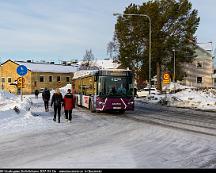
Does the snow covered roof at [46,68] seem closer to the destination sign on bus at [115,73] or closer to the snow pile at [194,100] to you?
the snow pile at [194,100]

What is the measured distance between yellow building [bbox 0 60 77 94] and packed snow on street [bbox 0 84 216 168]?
82125mm

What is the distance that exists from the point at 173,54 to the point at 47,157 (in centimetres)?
5244

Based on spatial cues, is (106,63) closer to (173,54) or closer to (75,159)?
(173,54)

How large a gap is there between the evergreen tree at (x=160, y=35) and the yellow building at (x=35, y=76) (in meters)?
41.1

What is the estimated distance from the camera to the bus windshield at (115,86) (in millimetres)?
26531

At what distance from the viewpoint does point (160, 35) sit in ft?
195

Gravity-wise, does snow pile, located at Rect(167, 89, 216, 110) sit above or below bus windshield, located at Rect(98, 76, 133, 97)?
below

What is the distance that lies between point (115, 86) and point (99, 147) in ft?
47.4

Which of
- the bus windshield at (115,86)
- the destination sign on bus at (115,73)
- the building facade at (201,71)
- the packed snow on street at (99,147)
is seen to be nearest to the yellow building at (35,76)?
the building facade at (201,71)

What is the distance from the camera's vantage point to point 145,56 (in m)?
60.8

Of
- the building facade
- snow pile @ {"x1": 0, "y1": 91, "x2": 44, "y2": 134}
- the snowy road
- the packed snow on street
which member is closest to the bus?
snow pile @ {"x1": 0, "y1": 91, "x2": 44, "y2": 134}

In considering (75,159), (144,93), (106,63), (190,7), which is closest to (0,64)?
(106,63)

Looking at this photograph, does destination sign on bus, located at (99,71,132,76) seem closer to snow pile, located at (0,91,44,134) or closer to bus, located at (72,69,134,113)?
bus, located at (72,69,134,113)

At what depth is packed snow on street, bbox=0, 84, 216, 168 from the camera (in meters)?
9.69
